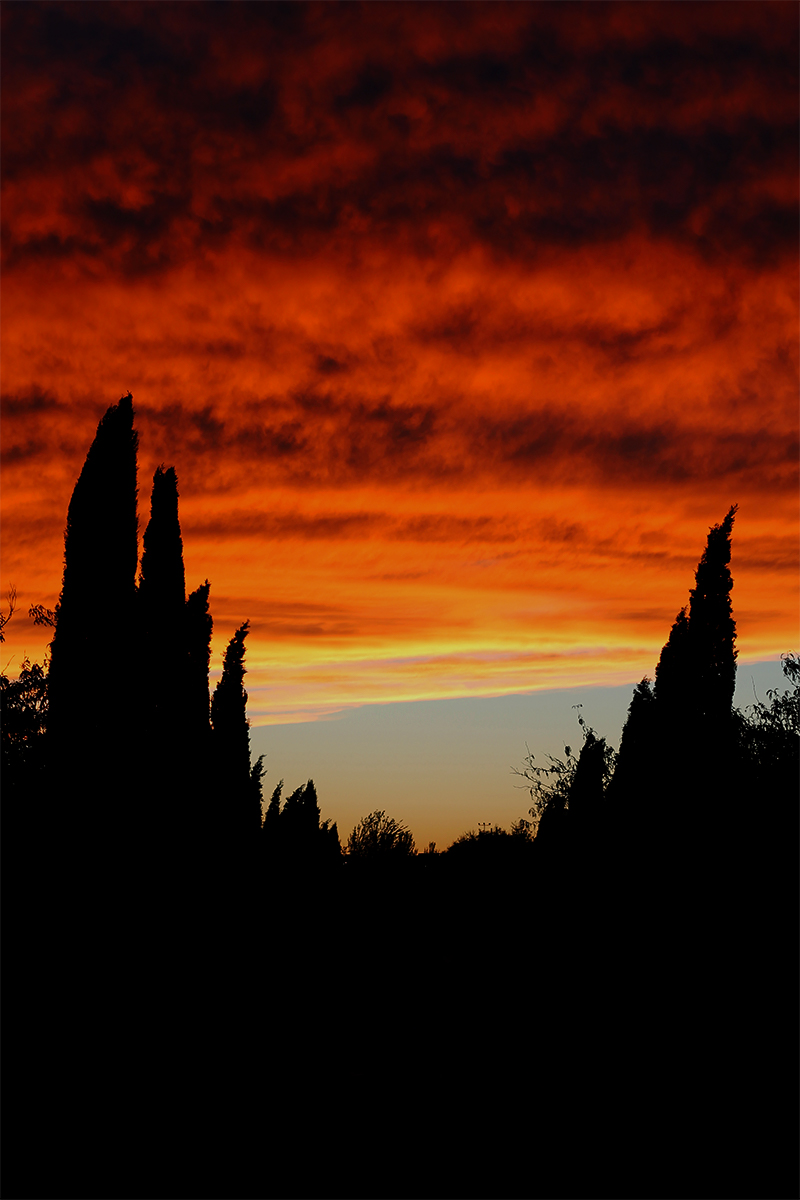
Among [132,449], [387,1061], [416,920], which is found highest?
[132,449]

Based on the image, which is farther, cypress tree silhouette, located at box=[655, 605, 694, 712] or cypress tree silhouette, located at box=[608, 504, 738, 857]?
cypress tree silhouette, located at box=[655, 605, 694, 712]

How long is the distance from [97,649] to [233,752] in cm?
1594

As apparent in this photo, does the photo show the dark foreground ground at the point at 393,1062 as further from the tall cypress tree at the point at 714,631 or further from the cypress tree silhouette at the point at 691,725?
the tall cypress tree at the point at 714,631

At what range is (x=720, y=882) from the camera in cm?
1895

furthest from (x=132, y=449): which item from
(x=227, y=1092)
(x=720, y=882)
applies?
(x=720, y=882)

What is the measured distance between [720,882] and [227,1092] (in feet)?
37.4

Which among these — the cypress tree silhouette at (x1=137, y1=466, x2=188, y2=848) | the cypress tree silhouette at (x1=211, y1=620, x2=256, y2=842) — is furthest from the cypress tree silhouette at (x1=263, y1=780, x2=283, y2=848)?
the cypress tree silhouette at (x1=137, y1=466, x2=188, y2=848)

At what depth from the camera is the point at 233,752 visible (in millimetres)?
32469

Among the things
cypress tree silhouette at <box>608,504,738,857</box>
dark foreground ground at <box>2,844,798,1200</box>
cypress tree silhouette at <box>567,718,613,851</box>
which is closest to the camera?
dark foreground ground at <box>2,844,798,1200</box>

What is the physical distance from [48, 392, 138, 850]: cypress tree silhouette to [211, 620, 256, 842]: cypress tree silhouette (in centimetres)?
1149

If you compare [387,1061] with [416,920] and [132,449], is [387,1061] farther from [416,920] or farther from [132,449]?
[416,920]

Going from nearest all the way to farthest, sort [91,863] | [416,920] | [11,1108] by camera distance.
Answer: [11,1108] → [91,863] → [416,920]

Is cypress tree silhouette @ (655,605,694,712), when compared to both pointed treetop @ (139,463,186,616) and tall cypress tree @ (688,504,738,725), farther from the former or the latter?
pointed treetop @ (139,463,186,616)

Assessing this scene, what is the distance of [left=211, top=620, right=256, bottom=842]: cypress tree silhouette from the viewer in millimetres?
29625
